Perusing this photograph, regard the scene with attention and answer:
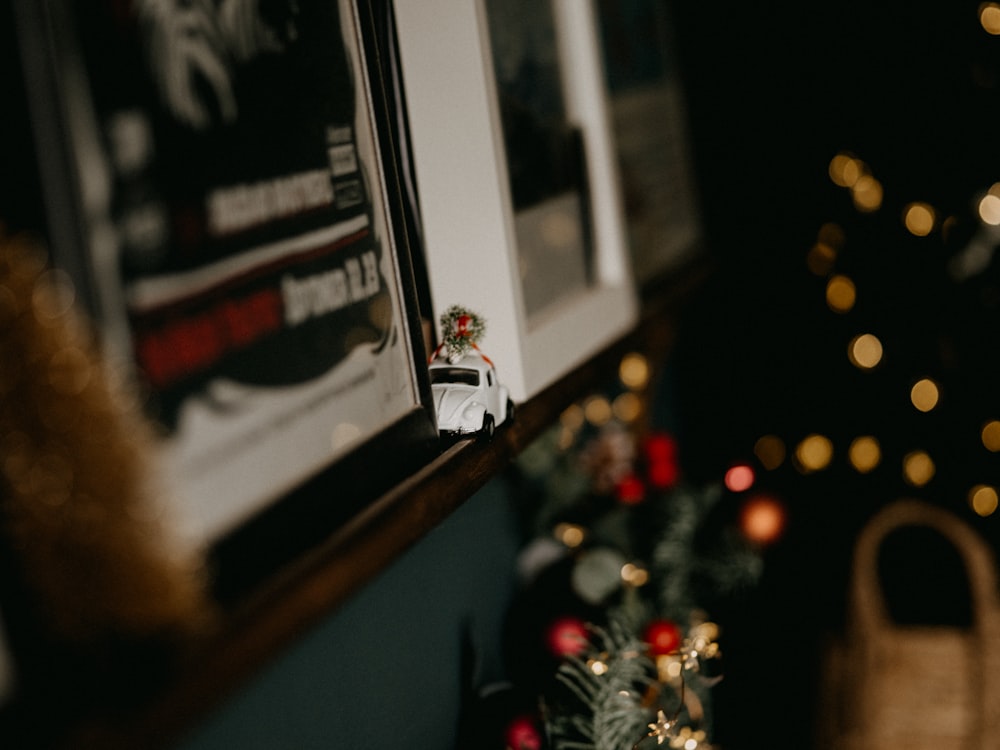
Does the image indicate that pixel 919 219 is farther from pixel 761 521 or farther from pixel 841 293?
pixel 761 521

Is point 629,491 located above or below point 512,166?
below

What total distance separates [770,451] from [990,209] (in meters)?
0.62

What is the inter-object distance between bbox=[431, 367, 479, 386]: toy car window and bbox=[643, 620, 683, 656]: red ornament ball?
37 centimetres

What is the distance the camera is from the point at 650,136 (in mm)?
1401

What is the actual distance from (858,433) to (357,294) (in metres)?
1.46

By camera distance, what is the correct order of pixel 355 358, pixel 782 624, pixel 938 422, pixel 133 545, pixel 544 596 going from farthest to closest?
pixel 782 624 → pixel 938 422 → pixel 544 596 → pixel 355 358 → pixel 133 545

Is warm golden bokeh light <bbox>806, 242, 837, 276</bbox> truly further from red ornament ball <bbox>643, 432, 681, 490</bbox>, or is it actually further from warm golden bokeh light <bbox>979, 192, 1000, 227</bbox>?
red ornament ball <bbox>643, 432, 681, 490</bbox>

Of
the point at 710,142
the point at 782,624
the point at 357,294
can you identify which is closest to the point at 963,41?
the point at 710,142

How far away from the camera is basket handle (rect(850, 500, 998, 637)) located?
4.60ft

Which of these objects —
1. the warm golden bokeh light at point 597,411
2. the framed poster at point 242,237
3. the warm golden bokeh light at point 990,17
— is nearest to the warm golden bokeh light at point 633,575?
the warm golden bokeh light at point 597,411

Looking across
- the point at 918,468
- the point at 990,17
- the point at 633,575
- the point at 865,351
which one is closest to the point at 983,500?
the point at 918,468

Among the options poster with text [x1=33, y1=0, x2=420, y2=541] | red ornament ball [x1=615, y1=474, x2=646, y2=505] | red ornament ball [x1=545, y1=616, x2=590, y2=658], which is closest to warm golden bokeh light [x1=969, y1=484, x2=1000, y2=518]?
red ornament ball [x1=615, y1=474, x2=646, y2=505]

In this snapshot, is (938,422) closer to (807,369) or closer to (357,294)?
(807,369)

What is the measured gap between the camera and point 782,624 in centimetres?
182
